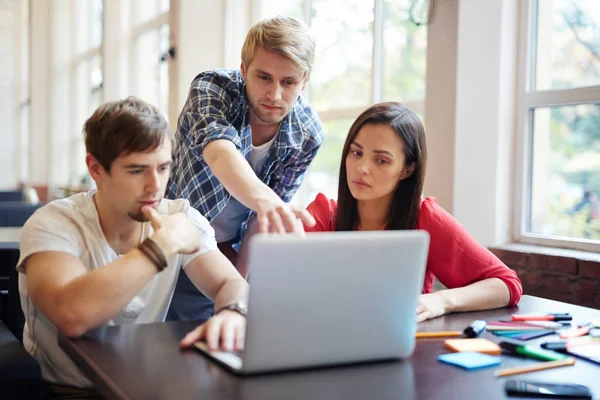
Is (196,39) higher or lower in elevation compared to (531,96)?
higher

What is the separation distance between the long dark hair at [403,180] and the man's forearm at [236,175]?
0.34 meters

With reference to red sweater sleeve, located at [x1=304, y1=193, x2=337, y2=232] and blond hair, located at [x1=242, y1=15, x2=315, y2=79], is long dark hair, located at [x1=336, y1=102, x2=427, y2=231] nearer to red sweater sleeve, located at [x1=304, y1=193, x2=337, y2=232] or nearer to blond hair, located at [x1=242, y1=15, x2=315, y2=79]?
red sweater sleeve, located at [x1=304, y1=193, x2=337, y2=232]

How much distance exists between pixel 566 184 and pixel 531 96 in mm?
365

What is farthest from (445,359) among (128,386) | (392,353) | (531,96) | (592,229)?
(531,96)

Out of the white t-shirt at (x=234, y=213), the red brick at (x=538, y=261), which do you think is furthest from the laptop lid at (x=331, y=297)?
the red brick at (x=538, y=261)

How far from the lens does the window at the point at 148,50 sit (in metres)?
5.85

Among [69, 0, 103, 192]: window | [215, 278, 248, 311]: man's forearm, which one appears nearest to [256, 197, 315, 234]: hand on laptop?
[215, 278, 248, 311]: man's forearm

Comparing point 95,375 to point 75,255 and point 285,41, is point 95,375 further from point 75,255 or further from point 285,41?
point 285,41

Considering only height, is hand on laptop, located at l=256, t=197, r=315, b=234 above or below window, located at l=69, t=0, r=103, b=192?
below

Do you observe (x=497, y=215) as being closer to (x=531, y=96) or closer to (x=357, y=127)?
(x=531, y=96)

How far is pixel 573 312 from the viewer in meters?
1.56

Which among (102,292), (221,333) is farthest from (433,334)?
(102,292)

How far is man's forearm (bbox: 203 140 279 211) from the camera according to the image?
157 cm

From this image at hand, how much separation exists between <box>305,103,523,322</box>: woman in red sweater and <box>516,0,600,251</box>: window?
2.84 ft
